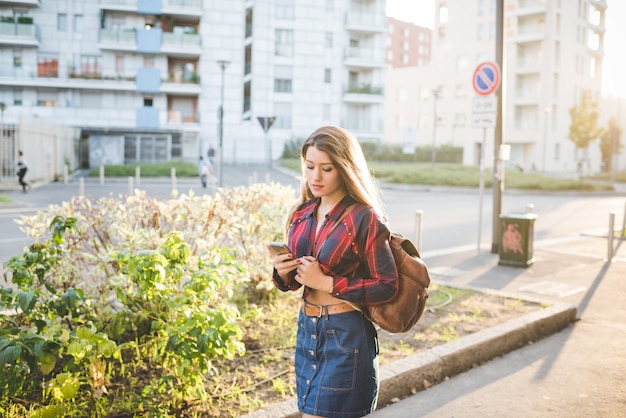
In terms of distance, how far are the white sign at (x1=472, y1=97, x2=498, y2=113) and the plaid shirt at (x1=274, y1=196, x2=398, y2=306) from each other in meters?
8.64

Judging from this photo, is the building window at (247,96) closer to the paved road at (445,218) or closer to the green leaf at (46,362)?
the paved road at (445,218)

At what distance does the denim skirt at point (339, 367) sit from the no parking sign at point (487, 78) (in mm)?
8933

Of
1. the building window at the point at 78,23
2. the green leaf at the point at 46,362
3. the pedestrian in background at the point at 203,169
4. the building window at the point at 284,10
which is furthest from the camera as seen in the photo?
the building window at the point at 284,10

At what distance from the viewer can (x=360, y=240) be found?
2729 millimetres

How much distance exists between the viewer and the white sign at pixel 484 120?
10.8 meters

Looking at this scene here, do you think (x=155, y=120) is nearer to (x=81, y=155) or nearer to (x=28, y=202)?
(x=81, y=155)

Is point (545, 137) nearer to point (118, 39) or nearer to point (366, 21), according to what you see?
point (366, 21)

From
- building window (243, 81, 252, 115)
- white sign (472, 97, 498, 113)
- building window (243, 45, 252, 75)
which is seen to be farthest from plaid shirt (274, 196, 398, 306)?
building window (243, 45, 252, 75)

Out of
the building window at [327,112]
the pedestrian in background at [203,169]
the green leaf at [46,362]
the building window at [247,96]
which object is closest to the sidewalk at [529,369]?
the green leaf at [46,362]

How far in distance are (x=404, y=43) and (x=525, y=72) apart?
66.8 m

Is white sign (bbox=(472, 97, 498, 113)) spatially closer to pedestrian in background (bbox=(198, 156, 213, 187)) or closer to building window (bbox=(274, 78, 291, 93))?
pedestrian in background (bbox=(198, 156, 213, 187))

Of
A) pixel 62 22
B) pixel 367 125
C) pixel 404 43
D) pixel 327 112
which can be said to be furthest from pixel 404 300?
pixel 404 43

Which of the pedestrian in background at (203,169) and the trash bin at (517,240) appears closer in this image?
the trash bin at (517,240)

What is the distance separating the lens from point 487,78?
35.7 feet
